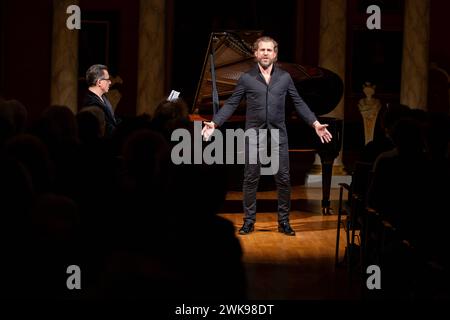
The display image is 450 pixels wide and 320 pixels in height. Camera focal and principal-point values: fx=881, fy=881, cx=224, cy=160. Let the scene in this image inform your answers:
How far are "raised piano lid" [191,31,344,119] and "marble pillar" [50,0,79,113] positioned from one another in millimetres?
3100

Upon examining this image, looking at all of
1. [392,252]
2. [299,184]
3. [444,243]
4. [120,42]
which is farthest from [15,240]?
[120,42]

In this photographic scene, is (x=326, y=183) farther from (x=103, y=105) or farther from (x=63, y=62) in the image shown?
(x=63, y=62)

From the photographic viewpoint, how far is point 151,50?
36.7 feet

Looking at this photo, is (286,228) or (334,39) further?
(334,39)

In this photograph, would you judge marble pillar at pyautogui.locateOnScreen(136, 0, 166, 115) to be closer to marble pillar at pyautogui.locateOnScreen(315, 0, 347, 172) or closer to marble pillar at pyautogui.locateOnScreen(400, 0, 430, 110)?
marble pillar at pyautogui.locateOnScreen(315, 0, 347, 172)

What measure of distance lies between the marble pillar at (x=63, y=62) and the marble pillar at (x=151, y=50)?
0.89 meters

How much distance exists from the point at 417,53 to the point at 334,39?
1018 millimetres

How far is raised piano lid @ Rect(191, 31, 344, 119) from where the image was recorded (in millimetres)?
7281

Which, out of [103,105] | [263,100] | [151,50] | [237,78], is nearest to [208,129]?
[263,100]

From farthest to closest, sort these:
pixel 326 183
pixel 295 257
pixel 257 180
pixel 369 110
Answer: pixel 369 110 → pixel 326 183 → pixel 257 180 → pixel 295 257

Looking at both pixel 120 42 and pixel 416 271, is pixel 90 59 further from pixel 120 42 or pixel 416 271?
pixel 416 271

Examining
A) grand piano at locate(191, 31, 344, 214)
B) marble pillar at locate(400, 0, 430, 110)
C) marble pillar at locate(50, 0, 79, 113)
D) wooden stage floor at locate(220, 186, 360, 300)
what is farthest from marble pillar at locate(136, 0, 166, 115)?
grand piano at locate(191, 31, 344, 214)

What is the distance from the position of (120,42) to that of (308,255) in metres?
7.75

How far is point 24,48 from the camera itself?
12.9 m
